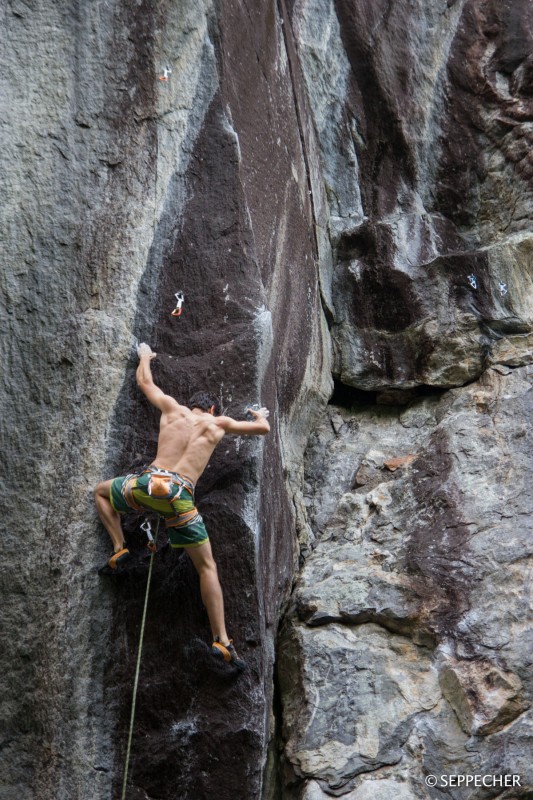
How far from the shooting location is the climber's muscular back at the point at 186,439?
5391mm

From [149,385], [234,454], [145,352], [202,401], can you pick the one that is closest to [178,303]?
[145,352]

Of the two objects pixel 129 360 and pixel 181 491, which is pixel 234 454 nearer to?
pixel 181 491

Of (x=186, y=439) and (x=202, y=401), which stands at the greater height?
(x=202, y=401)

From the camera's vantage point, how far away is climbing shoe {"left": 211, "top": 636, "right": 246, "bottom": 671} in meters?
5.36

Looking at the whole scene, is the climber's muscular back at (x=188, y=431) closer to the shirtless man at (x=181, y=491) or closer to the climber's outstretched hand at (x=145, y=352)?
the shirtless man at (x=181, y=491)

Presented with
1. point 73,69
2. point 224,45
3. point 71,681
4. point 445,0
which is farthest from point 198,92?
point 71,681

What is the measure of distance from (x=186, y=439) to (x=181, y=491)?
0.34m

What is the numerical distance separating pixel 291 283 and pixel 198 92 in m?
1.66

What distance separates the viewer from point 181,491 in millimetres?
5297

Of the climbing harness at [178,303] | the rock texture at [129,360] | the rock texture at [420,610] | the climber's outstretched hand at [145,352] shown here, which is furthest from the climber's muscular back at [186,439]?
the rock texture at [420,610]

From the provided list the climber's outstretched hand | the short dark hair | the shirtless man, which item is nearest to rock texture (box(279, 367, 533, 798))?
the shirtless man

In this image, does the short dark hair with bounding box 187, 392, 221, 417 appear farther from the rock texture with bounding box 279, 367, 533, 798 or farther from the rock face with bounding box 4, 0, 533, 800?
the rock texture with bounding box 279, 367, 533, 798

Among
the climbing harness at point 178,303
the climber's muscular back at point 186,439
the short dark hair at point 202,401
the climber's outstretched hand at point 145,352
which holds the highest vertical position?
the climbing harness at point 178,303

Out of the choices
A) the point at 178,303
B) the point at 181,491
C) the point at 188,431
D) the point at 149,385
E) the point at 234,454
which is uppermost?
the point at 178,303
